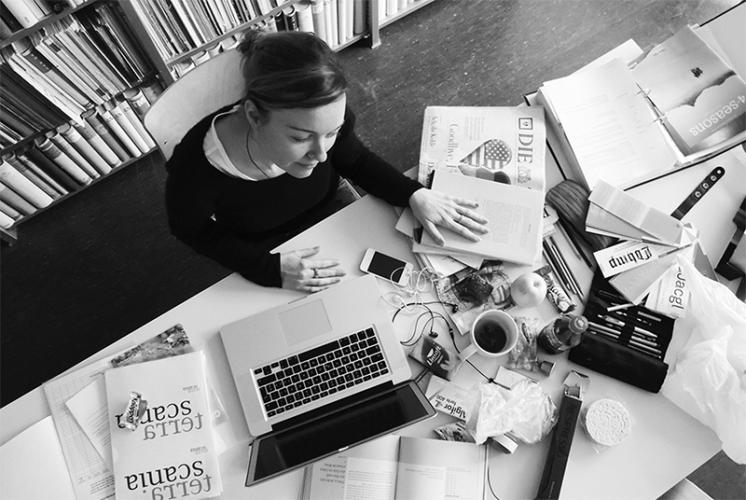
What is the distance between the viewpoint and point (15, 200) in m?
1.81

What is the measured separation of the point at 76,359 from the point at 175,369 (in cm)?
101

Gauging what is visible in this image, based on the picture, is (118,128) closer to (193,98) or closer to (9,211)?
(9,211)

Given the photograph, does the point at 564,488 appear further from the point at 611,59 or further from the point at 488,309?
the point at 611,59

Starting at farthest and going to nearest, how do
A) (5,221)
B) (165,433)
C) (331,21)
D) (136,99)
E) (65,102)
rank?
(331,21) → (5,221) → (136,99) → (65,102) → (165,433)

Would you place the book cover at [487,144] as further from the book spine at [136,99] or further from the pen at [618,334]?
the book spine at [136,99]

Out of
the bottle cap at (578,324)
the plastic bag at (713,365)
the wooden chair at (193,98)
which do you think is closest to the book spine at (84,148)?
the wooden chair at (193,98)

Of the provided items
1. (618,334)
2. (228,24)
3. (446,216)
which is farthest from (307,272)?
(228,24)

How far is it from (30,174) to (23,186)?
0.05 m

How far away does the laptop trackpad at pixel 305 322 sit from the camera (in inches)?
41.4

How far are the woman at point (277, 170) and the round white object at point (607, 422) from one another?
44 centimetres

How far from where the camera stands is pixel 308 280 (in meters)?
1.09

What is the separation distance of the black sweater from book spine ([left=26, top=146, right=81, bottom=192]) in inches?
37.5

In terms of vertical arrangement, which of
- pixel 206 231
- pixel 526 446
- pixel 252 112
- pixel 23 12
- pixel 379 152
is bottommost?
pixel 379 152

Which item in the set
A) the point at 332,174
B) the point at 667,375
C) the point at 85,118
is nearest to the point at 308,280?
the point at 332,174
